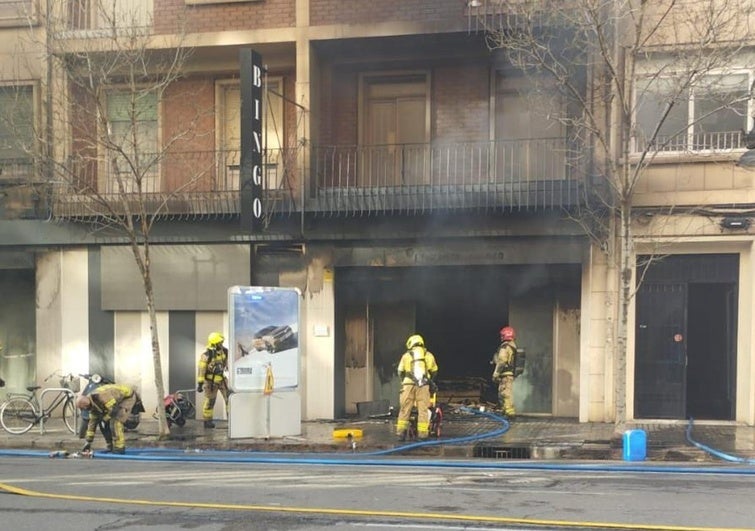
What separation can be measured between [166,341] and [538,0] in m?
9.50

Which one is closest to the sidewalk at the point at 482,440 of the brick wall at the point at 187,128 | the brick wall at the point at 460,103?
the brick wall at the point at 187,128

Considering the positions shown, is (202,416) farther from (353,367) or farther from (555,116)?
(555,116)

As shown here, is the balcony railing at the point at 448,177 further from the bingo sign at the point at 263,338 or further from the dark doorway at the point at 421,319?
the bingo sign at the point at 263,338

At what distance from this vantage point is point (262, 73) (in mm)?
13219

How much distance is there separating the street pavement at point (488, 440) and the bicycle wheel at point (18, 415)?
18 cm

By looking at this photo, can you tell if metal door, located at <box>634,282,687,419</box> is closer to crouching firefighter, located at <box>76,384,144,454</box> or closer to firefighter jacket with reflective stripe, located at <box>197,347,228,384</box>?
firefighter jacket with reflective stripe, located at <box>197,347,228,384</box>

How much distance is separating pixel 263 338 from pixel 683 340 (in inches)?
298

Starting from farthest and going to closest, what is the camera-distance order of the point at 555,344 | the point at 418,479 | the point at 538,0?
the point at 555,344 → the point at 538,0 → the point at 418,479

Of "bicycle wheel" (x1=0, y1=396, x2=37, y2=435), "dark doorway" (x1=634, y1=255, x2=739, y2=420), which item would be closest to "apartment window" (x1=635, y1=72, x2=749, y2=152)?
"dark doorway" (x1=634, y1=255, x2=739, y2=420)

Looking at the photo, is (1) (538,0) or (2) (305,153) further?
(2) (305,153)

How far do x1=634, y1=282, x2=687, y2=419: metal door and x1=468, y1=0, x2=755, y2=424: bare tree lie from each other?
1.86 ft

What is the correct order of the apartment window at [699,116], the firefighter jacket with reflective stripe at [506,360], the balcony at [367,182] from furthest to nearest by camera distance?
1. the firefighter jacket with reflective stripe at [506,360]
2. the balcony at [367,182]
3. the apartment window at [699,116]

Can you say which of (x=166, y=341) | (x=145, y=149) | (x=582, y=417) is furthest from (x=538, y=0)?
(x=166, y=341)

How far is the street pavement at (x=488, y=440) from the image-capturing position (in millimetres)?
10781
